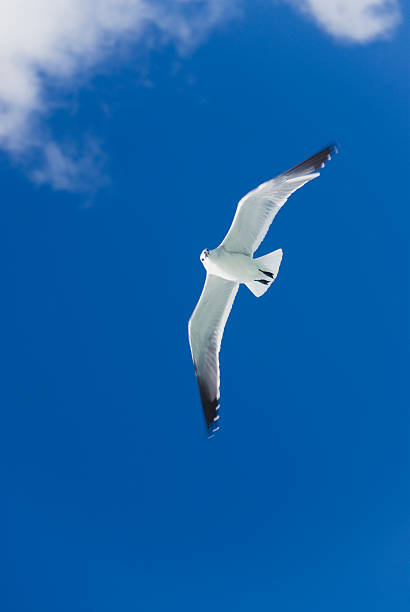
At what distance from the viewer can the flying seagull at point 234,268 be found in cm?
909

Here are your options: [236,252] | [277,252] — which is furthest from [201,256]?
[277,252]

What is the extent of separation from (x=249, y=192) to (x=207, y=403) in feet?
10.9

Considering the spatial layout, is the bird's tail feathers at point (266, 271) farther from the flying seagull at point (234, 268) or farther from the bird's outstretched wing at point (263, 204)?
the bird's outstretched wing at point (263, 204)

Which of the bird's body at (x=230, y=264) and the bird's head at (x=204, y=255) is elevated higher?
the bird's head at (x=204, y=255)

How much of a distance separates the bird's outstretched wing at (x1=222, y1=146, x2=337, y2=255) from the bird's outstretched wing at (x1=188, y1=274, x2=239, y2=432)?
2.42 feet

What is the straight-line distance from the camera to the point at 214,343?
10.1 metres

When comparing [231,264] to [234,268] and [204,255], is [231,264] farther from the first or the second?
[204,255]

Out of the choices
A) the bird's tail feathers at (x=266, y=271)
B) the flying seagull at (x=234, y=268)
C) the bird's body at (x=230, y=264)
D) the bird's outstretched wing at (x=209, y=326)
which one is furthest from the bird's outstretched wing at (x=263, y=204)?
the bird's outstretched wing at (x=209, y=326)

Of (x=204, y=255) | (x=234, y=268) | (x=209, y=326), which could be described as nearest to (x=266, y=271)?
(x=234, y=268)

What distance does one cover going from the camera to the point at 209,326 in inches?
397

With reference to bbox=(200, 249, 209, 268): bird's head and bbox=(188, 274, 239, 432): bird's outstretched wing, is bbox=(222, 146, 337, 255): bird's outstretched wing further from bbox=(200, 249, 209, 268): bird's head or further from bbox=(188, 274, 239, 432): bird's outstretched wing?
bbox=(188, 274, 239, 432): bird's outstretched wing

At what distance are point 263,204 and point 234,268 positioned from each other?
104 centimetres

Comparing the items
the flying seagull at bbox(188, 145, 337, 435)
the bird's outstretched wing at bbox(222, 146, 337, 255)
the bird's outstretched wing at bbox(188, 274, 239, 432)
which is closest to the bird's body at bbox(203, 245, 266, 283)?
the flying seagull at bbox(188, 145, 337, 435)

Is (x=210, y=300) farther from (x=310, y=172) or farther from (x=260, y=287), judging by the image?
(x=310, y=172)
